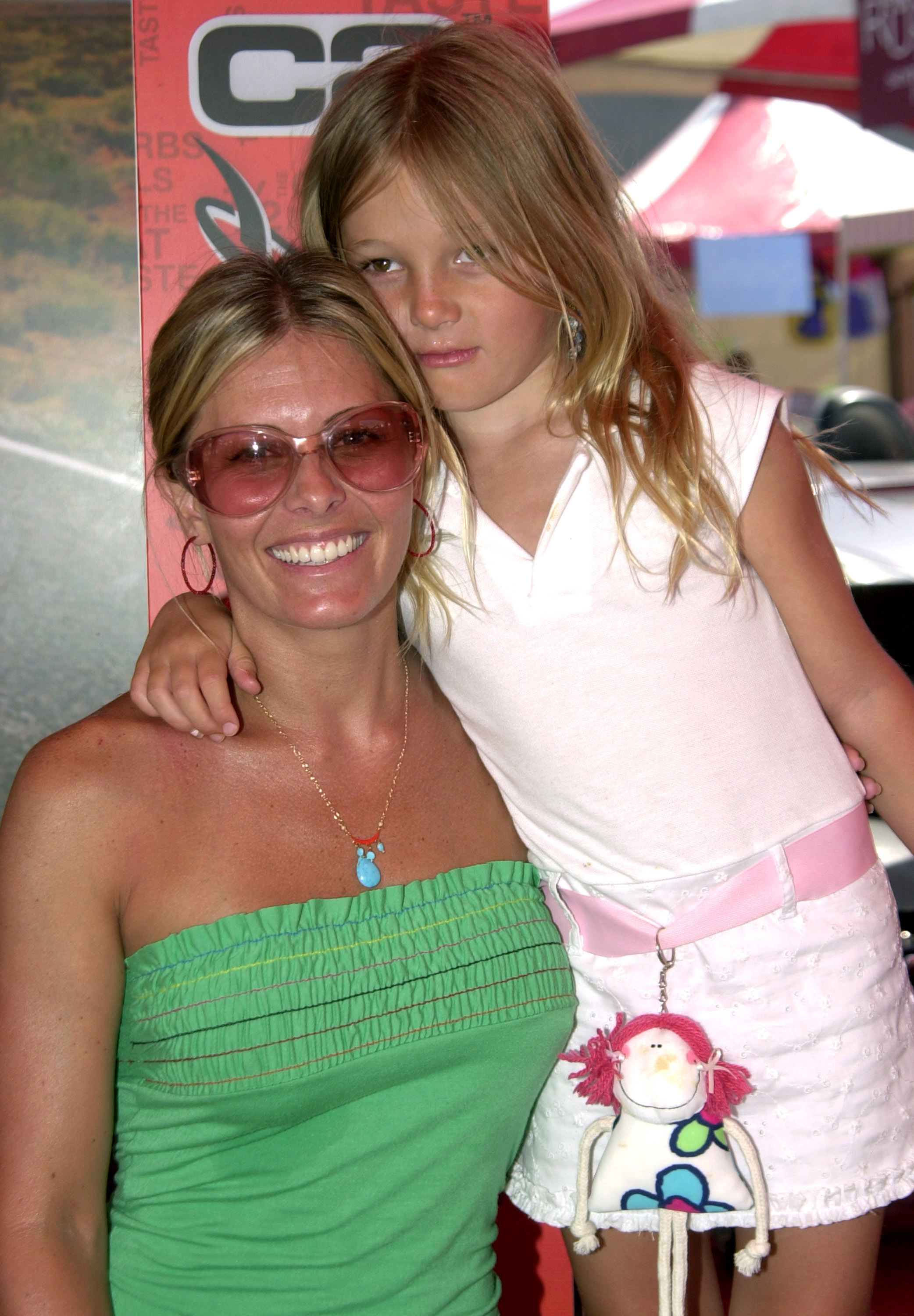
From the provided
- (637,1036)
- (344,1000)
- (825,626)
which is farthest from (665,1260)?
(825,626)

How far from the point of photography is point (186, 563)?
→ 97.5 inches

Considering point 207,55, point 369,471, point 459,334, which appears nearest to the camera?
point 369,471

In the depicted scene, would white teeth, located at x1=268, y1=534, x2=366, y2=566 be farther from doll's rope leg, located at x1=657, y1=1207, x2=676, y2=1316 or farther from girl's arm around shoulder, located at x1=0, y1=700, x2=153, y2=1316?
doll's rope leg, located at x1=657, y1=1207, x2=676, y2=1316

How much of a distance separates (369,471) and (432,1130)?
99 centimetres

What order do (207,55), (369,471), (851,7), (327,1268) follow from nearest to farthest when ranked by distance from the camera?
(327,1268) < (369,471) < (207,55) < (851,7)

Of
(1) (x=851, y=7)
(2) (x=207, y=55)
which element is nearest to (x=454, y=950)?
(2) (x=207, y=55)

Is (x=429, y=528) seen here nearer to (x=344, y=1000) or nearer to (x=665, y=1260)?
(x=344, y=1000)

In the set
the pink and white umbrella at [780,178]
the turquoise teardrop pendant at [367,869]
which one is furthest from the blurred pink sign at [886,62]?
the turquoise teardrop pendant at [367,869]

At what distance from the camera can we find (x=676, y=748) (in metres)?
1.93

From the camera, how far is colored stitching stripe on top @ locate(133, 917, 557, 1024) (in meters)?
1.75

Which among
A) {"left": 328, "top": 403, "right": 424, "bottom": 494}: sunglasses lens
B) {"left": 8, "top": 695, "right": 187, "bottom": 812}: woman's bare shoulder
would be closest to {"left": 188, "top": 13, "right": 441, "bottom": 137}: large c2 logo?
{"left": 328, "top": 403, "right": 424, "bottom": 494}: sunglasses lens

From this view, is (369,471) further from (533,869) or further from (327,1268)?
(327,1268)

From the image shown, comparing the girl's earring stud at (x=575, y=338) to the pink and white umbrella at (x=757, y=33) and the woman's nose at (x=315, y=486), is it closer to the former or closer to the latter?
the woman's nose at (x=315, y=486)

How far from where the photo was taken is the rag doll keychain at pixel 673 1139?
1833mm
